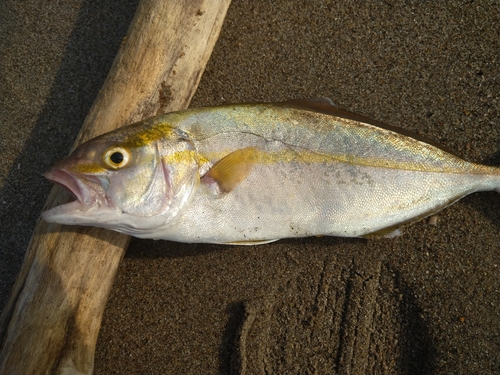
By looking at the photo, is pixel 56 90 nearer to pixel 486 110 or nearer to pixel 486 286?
pixel 486 110

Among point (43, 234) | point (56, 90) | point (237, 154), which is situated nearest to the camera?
point (237, 154)

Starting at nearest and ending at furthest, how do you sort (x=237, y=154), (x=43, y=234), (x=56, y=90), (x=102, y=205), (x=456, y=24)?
1. (x=102, y=205)
2. (x=237, y=154)
3. (x=43, y=234)
4. (x=456, y=24)
5. (x=56, y=90)

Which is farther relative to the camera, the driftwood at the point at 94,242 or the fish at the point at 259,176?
the driftwood at the point at 94,242

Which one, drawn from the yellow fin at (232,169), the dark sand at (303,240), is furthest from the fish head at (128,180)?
the dark sand at (303,240)

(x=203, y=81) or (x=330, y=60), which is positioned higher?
(x=330, y=60)

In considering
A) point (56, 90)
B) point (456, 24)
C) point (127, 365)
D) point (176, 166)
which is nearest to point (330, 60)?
point (456, 24)

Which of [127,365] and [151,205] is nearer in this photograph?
[151,205]

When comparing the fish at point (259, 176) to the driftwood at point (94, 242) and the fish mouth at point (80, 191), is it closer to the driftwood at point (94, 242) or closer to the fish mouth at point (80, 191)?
the fish mouth at point (80, 191)
